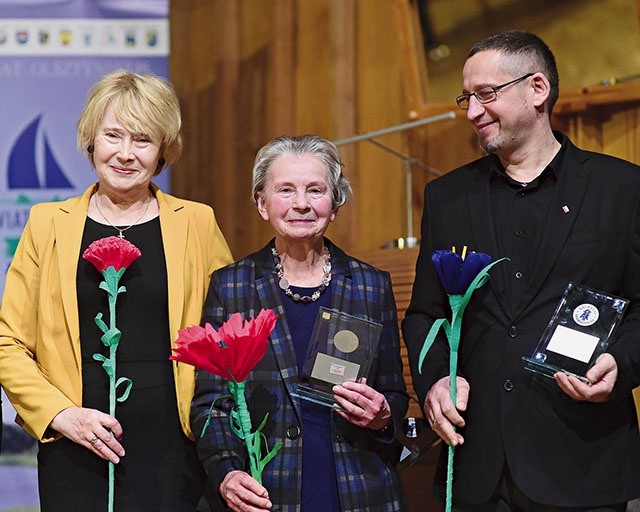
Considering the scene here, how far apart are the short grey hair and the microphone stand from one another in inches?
58.6

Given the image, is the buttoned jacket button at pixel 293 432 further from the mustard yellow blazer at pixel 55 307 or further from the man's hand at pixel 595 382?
the man's hand at pixel 595 382

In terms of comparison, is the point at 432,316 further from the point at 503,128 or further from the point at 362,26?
the point at 362,26

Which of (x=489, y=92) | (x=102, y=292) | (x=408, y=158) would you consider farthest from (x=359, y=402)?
(x=408, y=158)

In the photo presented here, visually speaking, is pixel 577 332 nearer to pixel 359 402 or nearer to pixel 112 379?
pixel 359 402

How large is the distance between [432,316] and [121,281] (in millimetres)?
768

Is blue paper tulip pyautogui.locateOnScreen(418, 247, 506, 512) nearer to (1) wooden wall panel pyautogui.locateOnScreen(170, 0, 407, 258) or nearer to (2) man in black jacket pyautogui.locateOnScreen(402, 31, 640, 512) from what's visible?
(2) man in black jacket pyautogui.locateOnScreen(402, 31, 640, 512)

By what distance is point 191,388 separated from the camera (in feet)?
9.09

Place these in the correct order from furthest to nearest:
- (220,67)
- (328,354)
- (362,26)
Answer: (220,67)
(362,26)
(328,354)

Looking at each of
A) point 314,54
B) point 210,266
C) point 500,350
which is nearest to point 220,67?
point 314,54

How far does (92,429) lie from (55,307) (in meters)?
0.33

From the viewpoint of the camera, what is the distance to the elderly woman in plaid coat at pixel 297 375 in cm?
259

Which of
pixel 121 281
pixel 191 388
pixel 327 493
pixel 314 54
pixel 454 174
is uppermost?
pixel 314 54

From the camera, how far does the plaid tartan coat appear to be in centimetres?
260

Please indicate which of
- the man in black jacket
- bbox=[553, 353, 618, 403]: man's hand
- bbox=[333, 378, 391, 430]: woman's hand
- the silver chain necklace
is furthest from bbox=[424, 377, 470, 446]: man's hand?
the silver chain necklace
